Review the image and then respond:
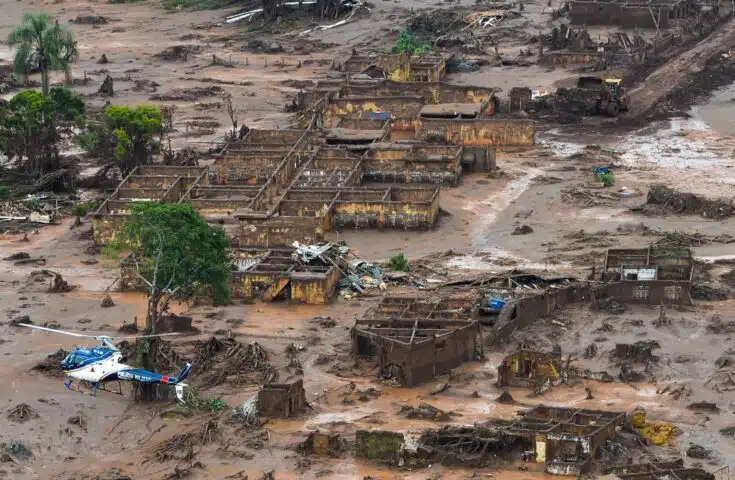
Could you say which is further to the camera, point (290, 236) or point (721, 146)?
point (721, 146)

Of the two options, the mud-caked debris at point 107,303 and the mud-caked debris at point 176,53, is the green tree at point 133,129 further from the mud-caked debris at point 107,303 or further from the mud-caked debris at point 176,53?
the mud-caked debris at point 176,53

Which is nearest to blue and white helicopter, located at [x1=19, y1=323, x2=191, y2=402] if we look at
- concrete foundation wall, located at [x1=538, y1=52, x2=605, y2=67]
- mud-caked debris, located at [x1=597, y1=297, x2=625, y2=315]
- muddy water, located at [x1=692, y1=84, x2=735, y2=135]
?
mud-caked debris, located at [x1=597, y1=297, x2=625, y2=315]

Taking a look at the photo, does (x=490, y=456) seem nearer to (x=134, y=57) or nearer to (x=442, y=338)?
(x=442, y=338)

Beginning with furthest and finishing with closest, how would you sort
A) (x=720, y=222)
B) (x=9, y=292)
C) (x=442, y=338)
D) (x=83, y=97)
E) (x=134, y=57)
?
1. (x=134, y=57)
2. (x=83, y=97)
3. (x=720, y=222)
4. (x=9, y=292)
5. (x=442, y=338)

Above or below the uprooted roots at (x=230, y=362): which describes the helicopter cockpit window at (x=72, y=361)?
above

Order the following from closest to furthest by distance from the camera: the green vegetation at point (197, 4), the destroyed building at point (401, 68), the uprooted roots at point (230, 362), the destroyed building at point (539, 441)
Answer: the destroyed building at point (539, 441) < the uprooted roots at point (230, 362) < the destroyed building at point (401, 68) < the green vegetation at point (197, 4)

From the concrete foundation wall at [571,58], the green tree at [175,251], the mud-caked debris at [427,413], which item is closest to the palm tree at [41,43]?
the concrete foundation wall at [571,58]

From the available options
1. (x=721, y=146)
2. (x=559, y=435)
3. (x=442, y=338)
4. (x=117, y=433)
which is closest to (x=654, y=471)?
(x=559, y=435)

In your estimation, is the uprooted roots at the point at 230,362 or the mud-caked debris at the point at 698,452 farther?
the uprooted roots at the point at 230,362

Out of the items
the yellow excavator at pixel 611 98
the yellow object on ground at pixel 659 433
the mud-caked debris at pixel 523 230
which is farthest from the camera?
the yellow excavator at pixel 611 98
